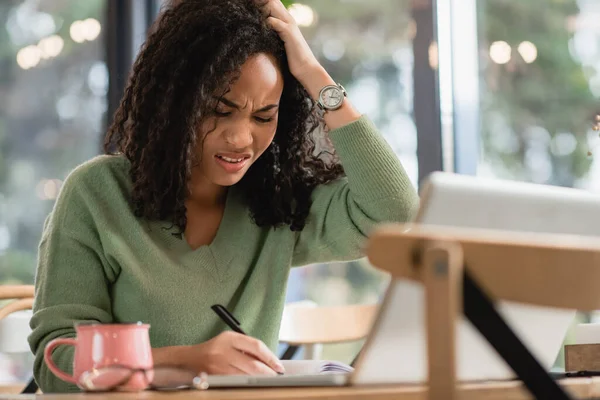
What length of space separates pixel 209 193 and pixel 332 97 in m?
0.30

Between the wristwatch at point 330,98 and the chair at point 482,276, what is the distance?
87 centimetres

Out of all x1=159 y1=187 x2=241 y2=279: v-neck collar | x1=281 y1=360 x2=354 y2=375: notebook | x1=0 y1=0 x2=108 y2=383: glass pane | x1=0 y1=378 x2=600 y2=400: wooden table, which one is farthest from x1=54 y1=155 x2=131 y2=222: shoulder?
x1=0 y1=0 x2=108 y2=383: glass pane

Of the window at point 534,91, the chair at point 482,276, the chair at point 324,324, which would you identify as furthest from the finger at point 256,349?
the window at point 534,91

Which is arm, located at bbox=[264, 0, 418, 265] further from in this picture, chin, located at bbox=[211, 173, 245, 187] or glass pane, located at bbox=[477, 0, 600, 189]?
glass pane, located at bbox=[477, 0, 600, 189]

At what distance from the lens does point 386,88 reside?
9.61ft

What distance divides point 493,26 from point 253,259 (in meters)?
1.49

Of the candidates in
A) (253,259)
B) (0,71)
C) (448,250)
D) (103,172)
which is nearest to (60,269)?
(103,172)

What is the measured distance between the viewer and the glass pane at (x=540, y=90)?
8.77ft

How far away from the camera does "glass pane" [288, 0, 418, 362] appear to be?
9.52 ft

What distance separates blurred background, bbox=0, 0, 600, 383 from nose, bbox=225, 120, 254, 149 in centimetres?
119

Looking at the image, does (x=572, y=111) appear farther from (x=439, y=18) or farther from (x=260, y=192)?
(x=260, y=192)

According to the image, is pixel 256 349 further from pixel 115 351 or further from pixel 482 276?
pixel 482 276

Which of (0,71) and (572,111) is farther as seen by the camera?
(0,71)

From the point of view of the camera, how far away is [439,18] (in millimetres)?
2848
